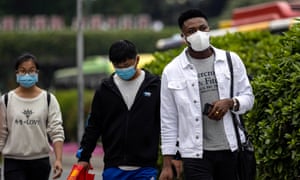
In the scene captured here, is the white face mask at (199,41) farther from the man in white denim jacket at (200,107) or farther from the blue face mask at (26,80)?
the blue face mask at (26,80)

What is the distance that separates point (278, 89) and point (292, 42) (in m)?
0.49

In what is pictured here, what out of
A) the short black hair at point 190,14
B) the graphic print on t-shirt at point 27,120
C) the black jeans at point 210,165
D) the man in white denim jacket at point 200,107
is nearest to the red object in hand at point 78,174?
the graphic print on t-shirt at point 27,120

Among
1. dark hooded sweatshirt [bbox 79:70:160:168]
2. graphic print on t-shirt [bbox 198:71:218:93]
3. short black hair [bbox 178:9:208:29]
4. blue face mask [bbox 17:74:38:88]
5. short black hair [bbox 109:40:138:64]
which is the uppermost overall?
short black hair [bbox 178:9:208:29]

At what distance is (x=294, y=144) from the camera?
718cm

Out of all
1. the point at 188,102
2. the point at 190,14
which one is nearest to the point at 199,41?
the point at 190,14

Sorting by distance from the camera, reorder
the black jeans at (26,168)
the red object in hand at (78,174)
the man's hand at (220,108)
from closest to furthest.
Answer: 1. the man's hand at (220,108)
2. the red object in hand at (78,174)
3. the black jeans at (26,168)

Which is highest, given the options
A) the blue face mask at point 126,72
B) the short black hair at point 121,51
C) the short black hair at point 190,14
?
the short black hair at point 190,14

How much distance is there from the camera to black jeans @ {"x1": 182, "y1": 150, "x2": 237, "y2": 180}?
252 inches

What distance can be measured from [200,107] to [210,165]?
385 mm

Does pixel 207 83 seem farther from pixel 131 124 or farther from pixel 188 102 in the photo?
pixel 131 124

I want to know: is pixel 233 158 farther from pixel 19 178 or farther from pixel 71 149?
pixel 71 149

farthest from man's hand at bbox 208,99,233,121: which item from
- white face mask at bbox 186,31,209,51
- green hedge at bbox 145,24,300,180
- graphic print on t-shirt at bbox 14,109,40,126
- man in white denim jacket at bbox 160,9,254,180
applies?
graphic print on t-shirt at bbox 14,109,40,126

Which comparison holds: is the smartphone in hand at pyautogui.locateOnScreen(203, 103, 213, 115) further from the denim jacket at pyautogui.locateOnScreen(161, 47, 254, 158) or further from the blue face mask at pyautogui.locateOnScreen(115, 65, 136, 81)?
the blue face mask at pyautogui.locateOnScreen(115, 65, 136, 81)

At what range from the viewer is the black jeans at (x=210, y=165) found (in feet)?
21.0
